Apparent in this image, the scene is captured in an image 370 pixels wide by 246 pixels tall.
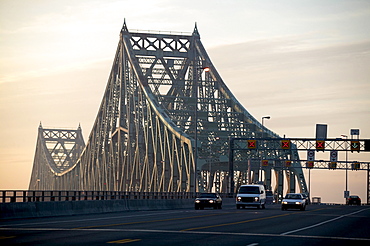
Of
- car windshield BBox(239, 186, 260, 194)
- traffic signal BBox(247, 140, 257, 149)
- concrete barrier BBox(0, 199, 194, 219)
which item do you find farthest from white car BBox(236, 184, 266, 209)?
traffic signal BBox(247, 140, 257, 149)

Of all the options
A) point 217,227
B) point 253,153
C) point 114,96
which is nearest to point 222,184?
point 253,153

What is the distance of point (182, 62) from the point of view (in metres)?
119

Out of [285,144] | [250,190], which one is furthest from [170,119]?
[250,190]

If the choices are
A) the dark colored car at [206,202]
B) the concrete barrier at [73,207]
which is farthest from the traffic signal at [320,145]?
the concrete barrier at [73,207]

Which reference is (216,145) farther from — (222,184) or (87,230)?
(87,230)

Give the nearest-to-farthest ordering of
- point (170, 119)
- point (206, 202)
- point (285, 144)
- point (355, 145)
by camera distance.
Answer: point (206, 202)
point (355, 145)
point (285, 144)
point (170, 119)

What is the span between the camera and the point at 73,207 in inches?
1617

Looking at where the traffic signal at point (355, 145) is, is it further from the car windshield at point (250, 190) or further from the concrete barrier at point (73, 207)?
the concrete barrier at point (73, 207)

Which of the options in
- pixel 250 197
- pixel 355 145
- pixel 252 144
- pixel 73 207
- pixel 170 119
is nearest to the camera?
pixel 73 207

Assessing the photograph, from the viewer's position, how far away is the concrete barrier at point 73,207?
34.8 m

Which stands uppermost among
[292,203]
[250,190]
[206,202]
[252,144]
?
[252,144]

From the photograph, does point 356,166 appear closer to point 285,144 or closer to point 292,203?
point 285,144

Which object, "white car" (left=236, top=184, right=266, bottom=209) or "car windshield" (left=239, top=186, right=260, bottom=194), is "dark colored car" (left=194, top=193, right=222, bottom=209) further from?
"car windshield" (left=239, top=186, right=260, bottom=194)

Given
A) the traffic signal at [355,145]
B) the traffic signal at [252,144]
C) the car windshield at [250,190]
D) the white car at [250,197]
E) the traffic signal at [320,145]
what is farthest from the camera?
the traffic signal at [320,145]
